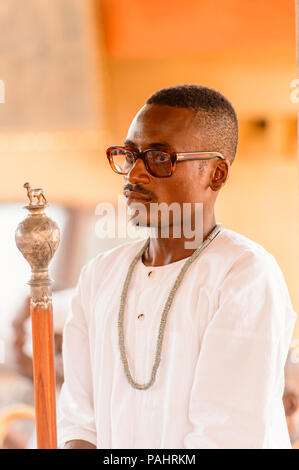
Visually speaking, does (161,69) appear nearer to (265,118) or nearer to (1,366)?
(265,118)

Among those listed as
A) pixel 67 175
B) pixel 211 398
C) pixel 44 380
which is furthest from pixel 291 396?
pixel 67 175

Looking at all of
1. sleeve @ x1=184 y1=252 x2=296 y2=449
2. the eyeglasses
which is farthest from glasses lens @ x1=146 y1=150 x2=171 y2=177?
sleeve @ x1=184 y1=252 x2=296 y2=449

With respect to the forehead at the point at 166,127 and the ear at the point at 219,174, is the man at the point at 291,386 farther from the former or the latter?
the forehead at the point at 166,127

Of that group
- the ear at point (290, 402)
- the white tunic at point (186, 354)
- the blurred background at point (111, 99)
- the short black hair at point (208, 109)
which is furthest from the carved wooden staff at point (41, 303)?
the blurred background at point (111, 99)

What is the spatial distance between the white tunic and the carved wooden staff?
0.43 feet

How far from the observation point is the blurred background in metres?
3.17

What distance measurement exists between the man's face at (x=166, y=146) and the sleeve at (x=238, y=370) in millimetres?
187

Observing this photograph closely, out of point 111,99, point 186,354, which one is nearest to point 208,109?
point 186,354

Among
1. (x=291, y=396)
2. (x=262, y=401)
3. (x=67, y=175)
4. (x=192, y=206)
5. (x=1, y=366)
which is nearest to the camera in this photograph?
(x=262, y=401)

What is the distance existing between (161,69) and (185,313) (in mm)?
2752

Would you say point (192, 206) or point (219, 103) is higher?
point (219, 103)

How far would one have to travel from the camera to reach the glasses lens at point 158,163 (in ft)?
3.25

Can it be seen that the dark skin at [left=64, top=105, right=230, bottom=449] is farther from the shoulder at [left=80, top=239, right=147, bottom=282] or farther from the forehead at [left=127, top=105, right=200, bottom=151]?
the shoulder at [left=80, top=239, right=147, bottom=282]
